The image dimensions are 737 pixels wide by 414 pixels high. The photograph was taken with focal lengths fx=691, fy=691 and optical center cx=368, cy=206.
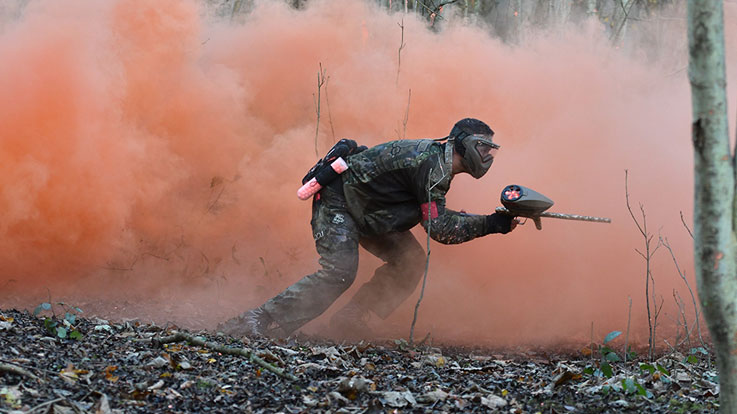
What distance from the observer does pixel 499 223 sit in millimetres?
5156

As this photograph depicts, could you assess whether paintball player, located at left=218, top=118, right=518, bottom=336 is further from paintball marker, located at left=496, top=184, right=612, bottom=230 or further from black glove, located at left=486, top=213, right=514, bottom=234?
paintball marker, located at left=496, top=184, right=612, bottom=230

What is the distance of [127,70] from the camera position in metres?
7.16

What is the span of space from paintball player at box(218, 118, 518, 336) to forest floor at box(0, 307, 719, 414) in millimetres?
724

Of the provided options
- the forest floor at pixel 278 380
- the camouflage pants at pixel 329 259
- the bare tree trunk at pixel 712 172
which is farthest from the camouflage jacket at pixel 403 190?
the bare tree trunk at pixel 712 172

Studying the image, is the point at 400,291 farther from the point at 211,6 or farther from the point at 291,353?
the point at 211,6

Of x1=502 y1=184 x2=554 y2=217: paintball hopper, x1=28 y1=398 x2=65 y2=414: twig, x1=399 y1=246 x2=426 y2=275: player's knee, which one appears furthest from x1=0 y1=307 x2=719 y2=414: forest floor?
x1=399 y1=246 x2=426 y2=275: player's knee

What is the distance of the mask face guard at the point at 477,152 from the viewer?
16.8 feet

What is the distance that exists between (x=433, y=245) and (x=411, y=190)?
5.45 ft

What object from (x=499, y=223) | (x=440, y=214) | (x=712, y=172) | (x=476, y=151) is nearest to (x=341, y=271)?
(x=440, y=214)

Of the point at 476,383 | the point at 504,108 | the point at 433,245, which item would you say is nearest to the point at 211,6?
the point at 504,108

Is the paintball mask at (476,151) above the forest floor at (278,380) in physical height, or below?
above

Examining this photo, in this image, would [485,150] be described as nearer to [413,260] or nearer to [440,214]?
[440,214]

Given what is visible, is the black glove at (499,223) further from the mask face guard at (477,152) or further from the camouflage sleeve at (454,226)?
the mask face guard at (477,152)

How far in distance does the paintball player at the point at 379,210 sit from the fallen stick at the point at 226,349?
1108 mm
